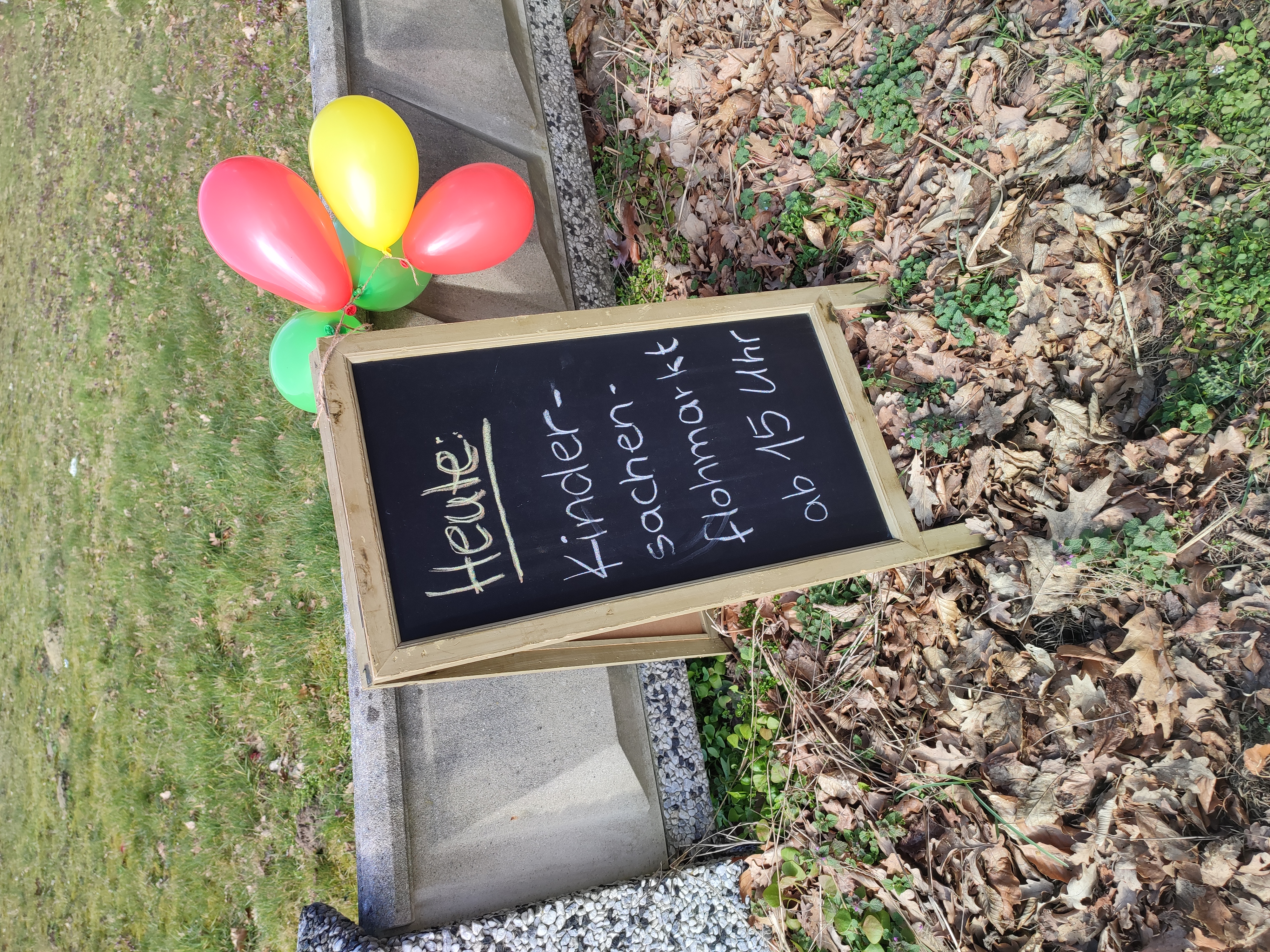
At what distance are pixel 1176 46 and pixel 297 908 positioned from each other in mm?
5298

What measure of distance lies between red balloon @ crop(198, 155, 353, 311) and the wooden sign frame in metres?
0.72

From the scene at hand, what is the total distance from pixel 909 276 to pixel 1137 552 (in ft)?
4.21

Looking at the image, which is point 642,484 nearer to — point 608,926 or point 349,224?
point 349,224

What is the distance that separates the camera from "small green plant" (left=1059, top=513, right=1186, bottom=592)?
6.82ft

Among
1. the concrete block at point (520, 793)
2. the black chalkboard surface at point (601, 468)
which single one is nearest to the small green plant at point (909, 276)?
the black chalkboard surface at point (601, 468)

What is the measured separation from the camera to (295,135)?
4.66 meters

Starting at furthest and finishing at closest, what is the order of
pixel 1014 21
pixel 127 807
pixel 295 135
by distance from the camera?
1. pixel 295 135
2. pixel 127 807
3. pixel 1014 21

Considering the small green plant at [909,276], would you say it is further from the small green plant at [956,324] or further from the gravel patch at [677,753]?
the gravel patch at [677,753]

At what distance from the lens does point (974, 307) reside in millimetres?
2570

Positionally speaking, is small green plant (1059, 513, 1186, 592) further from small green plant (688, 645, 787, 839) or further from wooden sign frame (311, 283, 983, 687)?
small green plant (688, 645, 787, 839)

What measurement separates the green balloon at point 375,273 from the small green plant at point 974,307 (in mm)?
2125

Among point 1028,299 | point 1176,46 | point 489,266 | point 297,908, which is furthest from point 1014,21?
point 297,908

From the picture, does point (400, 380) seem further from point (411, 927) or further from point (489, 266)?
point (411, 927)

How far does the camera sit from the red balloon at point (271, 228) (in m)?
2.50
